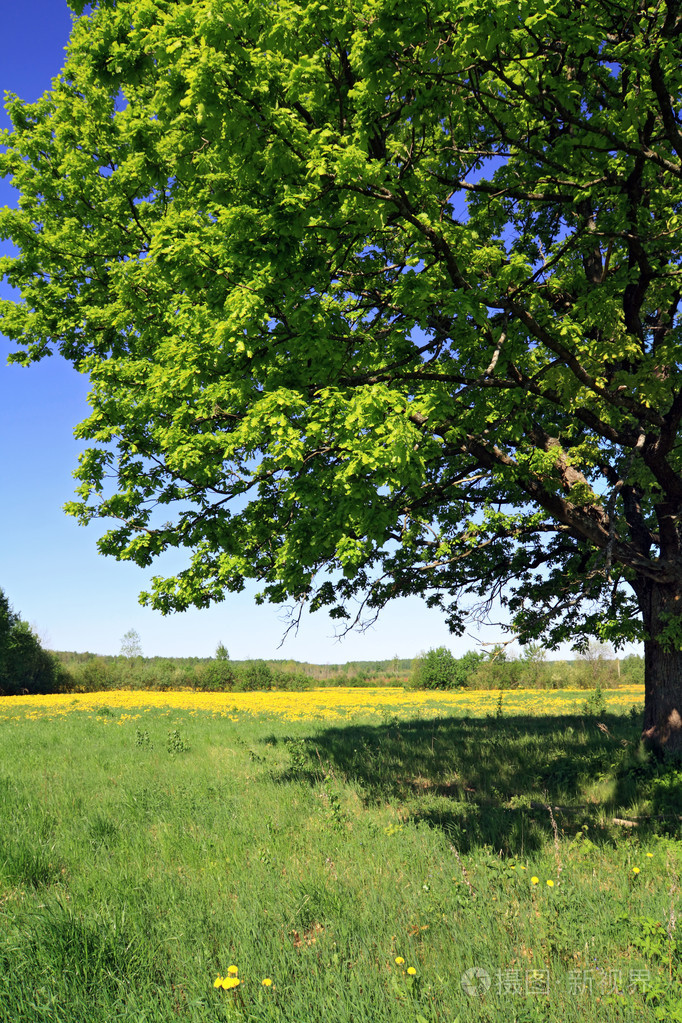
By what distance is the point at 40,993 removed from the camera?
146 inches

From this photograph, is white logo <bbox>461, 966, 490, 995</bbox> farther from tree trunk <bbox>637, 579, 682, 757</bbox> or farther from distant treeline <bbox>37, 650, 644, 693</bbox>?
distant treeline <bbox>37, 650, 644, 693</bbox>

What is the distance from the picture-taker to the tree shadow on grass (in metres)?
7.96

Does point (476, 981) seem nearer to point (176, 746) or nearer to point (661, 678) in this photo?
point (661, 678)

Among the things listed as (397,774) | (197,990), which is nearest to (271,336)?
(197,990)

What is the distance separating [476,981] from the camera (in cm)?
390

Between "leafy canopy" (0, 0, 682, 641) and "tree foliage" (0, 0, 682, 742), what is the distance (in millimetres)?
53

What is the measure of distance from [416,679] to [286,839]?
53.3m

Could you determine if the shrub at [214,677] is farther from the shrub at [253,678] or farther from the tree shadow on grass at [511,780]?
the tree shadow on grass at [511,780]

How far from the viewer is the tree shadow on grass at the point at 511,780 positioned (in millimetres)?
7961

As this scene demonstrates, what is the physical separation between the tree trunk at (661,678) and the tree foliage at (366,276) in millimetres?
79

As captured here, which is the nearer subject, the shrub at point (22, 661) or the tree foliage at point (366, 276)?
the tree foliage at point (366, 276)

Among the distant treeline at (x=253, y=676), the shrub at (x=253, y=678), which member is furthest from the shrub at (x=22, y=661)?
the shrub at (x=253, y=678)

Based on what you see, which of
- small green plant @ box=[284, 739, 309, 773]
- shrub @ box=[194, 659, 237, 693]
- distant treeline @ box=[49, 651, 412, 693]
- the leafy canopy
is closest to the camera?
the leafy canopy

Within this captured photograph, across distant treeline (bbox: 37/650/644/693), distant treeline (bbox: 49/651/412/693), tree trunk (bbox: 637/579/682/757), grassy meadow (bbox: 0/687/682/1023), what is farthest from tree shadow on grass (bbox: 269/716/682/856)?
distant treeline (bbox: 49/651/412/693)
